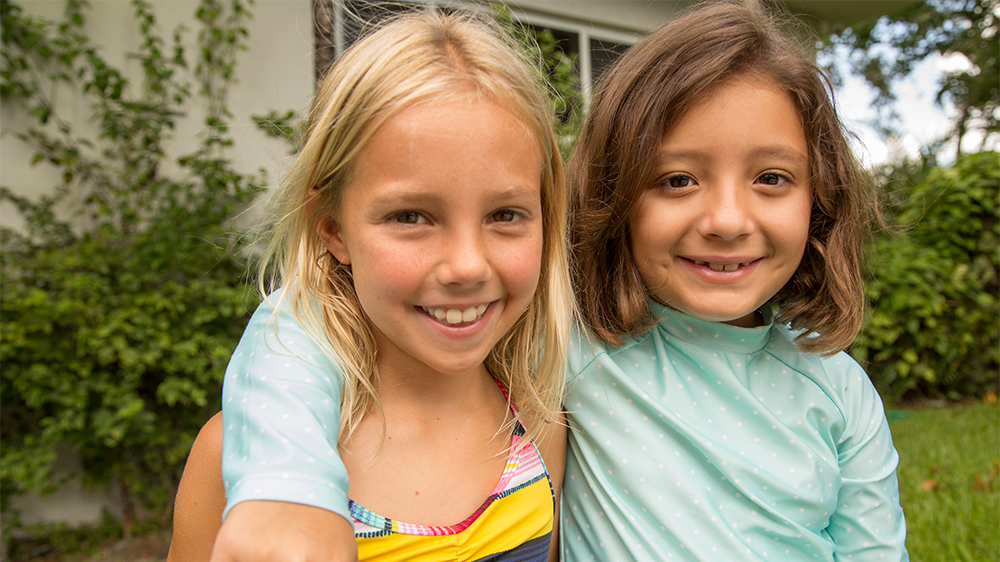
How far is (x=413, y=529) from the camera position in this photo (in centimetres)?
115

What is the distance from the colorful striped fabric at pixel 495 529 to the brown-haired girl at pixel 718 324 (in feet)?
0.62

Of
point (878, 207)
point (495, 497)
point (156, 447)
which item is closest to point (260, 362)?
point (495, 497)

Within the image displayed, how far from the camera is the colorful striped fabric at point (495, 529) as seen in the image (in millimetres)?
1121

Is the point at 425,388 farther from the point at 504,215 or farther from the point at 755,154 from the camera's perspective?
the point at 755,154

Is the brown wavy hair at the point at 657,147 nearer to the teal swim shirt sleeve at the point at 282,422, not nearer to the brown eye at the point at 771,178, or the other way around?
the brown eye at the point at 771,178

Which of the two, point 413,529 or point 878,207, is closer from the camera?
point 413,529

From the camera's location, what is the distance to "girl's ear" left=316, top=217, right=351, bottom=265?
4.03 ft

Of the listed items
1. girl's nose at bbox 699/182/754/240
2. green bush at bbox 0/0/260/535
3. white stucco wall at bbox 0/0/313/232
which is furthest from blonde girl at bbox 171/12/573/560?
white stucco wall at bbox 0/0/313/232

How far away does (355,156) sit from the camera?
3.67 ft

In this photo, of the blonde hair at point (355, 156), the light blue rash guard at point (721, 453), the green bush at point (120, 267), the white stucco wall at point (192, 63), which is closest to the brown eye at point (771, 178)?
the light blue rash guard at point (721, 453)

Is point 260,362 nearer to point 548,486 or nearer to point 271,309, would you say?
point 271,309

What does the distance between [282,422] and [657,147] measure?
972 millimetres

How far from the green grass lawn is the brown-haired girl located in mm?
1601

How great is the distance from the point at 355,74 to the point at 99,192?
355 centimetres
